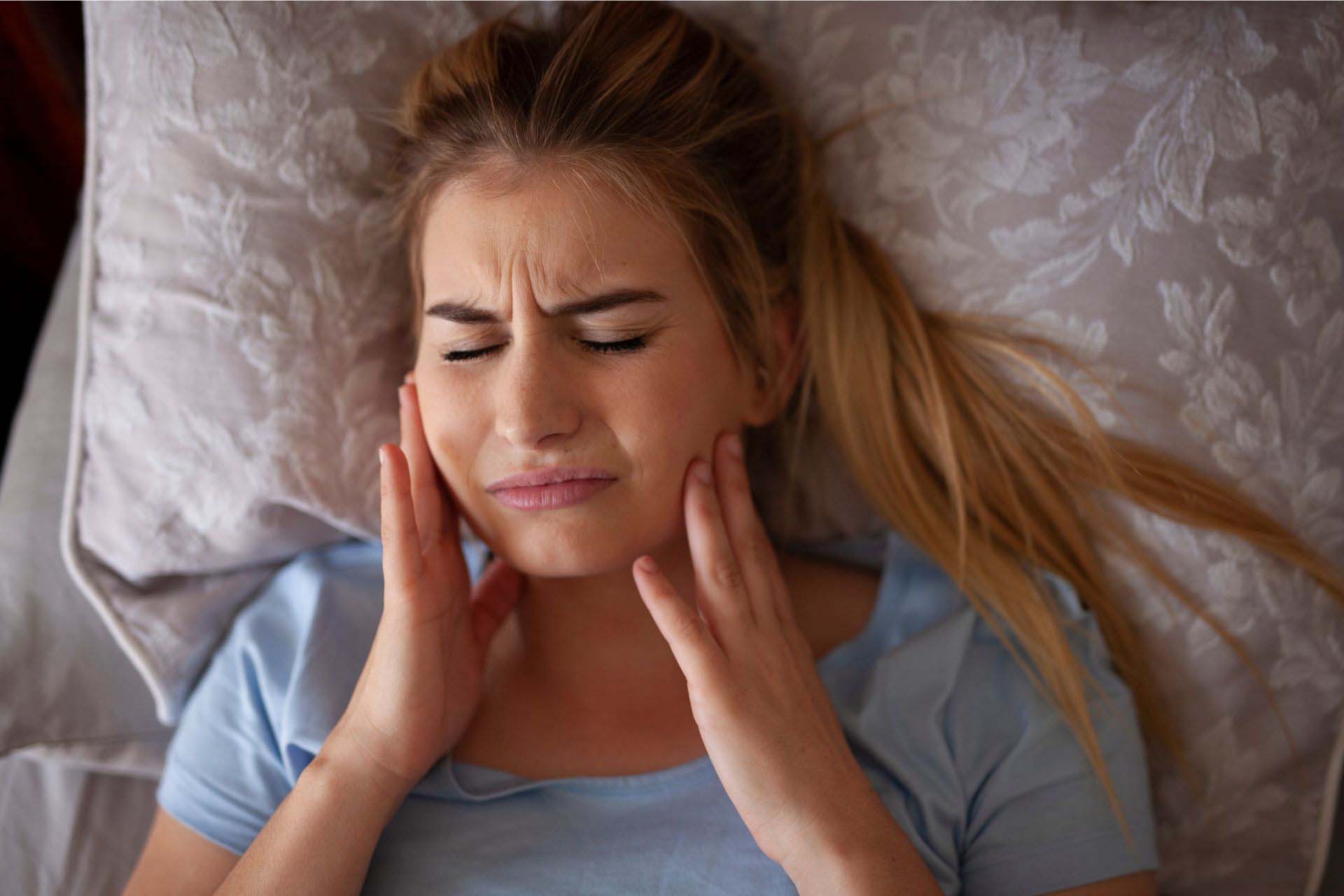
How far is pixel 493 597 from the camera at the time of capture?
1.42m

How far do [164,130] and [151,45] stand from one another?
108 millimetres

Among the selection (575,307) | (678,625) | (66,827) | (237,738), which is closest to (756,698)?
(678,625)

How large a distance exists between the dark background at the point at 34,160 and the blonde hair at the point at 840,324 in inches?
24.8

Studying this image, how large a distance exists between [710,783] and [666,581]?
0.31 metres

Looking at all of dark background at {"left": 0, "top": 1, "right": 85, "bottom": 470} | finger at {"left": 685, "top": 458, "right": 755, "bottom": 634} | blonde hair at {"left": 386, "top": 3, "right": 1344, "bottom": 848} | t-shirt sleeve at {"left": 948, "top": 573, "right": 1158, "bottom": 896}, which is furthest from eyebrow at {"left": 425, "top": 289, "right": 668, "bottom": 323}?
dark background at {"left": 0, "top": 1, "right": 85, "bottom": 470}

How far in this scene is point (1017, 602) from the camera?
4.34 feet

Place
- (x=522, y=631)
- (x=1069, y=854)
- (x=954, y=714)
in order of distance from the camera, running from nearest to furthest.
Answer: (x=1069, y=854), (x=954, y=714), (x=522, y=631)

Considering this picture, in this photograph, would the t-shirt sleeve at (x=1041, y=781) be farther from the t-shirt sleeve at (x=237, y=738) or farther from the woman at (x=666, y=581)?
the t-shirt sleeve at (x=237, y=738)

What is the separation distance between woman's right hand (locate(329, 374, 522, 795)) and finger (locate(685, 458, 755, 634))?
1.06 feet

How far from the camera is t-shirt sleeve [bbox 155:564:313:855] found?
4.13ft

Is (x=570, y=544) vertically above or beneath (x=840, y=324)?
beneath

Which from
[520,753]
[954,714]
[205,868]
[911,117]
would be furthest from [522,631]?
[911,117]

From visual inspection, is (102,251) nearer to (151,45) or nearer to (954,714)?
(151,45)

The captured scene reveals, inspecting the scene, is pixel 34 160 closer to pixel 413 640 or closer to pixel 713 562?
pixel 413 640
